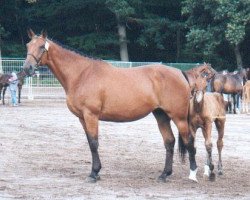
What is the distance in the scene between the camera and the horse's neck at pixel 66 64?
12164mm

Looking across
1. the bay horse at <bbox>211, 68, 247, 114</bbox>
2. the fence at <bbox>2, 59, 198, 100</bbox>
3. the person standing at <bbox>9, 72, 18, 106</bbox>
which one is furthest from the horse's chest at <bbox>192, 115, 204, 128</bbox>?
the fence at <bbox>2, 59, 198, 100</bbox>

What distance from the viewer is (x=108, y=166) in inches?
532

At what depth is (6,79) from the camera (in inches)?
1350

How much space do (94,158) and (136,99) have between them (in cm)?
120

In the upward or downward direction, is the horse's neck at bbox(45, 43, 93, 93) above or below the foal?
above

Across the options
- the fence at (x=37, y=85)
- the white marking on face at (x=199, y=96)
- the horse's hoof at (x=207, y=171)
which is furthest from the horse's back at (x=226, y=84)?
the white marking on face at (x=199, y=96)

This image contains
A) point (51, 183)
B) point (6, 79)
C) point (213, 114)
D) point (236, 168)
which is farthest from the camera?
point (6, 79)

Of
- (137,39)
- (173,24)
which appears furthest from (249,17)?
(137,39)

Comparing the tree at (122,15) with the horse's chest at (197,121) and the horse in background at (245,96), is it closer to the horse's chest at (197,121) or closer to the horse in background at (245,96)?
the horse in background at (245,96)

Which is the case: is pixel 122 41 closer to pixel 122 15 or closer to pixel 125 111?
pixel 122 15

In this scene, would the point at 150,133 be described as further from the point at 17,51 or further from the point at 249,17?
the point at 17,51

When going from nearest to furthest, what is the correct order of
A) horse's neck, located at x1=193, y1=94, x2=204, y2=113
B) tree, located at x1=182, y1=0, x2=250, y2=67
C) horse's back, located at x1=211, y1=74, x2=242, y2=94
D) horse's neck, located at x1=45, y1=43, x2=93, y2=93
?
horse's neck, located at x1=193, y1=94, x2=204, y2=113
horse's neck, located at x1=45, y1=43, x2=93, y2=93
horse's back, located at x1=211, y1=74, x2=242, y2=94
tree, located at x1=182, y1=0, x2=250, y2=67

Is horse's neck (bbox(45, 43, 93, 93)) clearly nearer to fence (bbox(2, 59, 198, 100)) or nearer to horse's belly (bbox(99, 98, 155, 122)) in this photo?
horse's belly (bbox(99, 98, 155, 122))

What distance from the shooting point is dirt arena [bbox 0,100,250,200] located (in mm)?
10641
